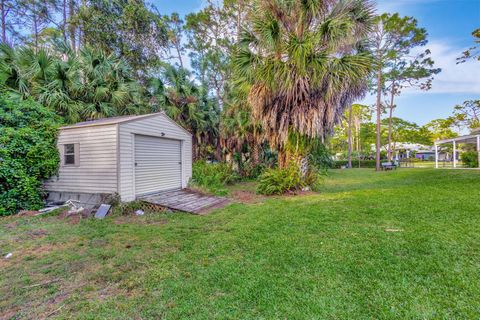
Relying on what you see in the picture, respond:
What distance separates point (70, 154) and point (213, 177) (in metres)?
5.10

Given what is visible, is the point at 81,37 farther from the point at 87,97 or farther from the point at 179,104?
the point at 179,104

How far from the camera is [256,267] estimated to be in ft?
9.30

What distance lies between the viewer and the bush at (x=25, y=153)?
582cm

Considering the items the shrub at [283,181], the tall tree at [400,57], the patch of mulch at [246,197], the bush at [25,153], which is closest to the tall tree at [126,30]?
the bush at [25,153]

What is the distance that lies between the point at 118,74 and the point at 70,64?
66.2 inches

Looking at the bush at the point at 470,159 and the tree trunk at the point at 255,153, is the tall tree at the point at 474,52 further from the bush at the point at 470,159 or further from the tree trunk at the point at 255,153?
the tree trunk at the point at 255,153

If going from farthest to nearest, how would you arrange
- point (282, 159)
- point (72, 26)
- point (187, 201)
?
1. point (72, 26)
2. point (282, 159)
3. point (187, 201)

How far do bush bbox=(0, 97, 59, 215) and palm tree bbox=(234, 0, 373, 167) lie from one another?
6175mm

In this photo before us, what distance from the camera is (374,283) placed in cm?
237

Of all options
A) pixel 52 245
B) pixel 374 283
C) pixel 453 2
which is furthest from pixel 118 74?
pixel 453 2

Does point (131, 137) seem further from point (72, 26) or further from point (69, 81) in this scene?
point (72, 26)

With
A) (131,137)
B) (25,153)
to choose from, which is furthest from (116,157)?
(25,153)

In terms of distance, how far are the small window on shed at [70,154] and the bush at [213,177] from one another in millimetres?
3802

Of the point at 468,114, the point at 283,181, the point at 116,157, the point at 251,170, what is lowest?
the point at 283,181
